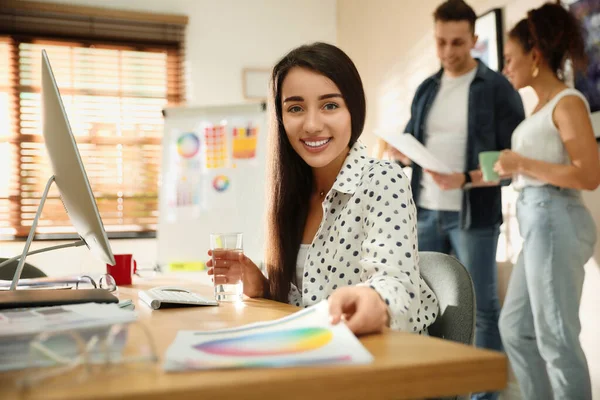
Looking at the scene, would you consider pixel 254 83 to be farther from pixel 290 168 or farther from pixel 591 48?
pixel 290 168

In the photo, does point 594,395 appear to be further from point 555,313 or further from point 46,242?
point 46,242

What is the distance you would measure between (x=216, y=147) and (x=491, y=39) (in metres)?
1.61

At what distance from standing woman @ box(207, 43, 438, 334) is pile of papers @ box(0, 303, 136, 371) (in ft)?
1.37

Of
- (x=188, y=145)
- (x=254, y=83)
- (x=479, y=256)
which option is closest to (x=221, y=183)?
(x=188, y=145)

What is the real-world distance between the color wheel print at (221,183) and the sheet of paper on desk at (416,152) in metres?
1.36

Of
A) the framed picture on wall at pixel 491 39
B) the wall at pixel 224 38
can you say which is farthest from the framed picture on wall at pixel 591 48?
the wall at pixel 224 38

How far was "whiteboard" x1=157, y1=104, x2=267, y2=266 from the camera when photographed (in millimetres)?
3447

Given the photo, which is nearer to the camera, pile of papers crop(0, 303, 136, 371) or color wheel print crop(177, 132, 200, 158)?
pile of papers crop(0, 303, 136, 371)

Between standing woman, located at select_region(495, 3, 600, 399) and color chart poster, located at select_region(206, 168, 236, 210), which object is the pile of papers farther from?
color chart poster, located at select_region(206, 168, 236, 210)

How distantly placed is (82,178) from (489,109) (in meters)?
1.90

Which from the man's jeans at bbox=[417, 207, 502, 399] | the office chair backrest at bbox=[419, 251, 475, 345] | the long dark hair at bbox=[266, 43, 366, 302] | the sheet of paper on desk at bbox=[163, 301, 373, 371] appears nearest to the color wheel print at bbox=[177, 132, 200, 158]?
the man's jeans at bbox=[417, 207, 502, 399]

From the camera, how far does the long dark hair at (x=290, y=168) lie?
1.21 metres

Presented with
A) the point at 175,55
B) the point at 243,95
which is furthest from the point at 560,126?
the point at 175,55

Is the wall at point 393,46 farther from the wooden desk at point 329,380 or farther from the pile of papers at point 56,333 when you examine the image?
the pile of papers at point 56,333
